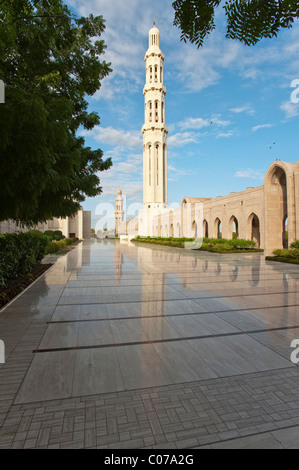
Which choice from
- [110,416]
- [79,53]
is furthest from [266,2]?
[79,53]

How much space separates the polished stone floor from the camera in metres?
1.99

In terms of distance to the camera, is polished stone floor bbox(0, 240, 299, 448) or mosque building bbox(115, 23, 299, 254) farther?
mosque building bbox(115, 23, 299, 254)

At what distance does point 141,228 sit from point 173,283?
49295 mm

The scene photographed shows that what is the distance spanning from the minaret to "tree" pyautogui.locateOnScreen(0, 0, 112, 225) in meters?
48.6

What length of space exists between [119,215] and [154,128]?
4267 centimetres

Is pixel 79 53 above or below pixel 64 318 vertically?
above

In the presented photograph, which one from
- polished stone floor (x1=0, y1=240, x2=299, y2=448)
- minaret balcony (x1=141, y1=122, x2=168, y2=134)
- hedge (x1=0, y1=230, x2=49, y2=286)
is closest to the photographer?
polished stone floor (x1=0, y1=240, x2=299, y2=448)

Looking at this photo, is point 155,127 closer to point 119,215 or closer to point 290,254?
point 119,215

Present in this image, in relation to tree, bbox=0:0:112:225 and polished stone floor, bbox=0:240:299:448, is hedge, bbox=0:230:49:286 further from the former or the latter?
polished stone floor, bbox=0:240:299:448

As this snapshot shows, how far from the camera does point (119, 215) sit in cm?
9294

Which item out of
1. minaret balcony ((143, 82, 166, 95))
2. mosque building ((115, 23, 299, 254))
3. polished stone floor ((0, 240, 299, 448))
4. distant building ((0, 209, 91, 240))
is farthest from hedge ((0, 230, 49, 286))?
minaret balcony ((143, 82, 166, 95))

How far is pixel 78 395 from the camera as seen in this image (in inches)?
96.1

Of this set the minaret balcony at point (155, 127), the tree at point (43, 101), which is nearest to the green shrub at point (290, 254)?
the tree at point (43, 101)

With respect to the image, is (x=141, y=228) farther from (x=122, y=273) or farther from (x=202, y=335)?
(x=202, y=335)
